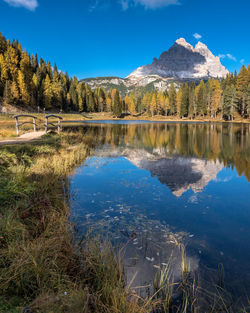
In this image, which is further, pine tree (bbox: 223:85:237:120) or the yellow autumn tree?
the yellow autumn tree

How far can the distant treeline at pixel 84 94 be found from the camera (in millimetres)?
69312

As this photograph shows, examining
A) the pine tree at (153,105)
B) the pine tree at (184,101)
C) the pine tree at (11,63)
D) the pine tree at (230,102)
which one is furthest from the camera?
the pine tree at (153,105)

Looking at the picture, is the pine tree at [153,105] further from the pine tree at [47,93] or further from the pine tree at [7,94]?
the pine tree at [7,94]

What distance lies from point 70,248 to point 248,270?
180 inches

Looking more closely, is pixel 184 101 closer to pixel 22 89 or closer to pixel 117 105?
pixel 117 105

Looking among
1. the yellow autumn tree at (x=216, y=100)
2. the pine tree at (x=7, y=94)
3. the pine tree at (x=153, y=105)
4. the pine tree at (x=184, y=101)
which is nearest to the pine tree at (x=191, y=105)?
the pine tree at (x=184, y=101)

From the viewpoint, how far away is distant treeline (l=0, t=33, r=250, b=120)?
69.3 meters

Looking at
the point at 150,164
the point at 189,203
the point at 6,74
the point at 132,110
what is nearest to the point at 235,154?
the point at 150,164

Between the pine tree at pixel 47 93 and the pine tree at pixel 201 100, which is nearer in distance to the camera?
the pine tree at pixel 47 93

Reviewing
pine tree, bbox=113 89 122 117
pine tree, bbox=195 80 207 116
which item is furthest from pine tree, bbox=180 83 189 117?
pine tree, bbox=113 89 122 117

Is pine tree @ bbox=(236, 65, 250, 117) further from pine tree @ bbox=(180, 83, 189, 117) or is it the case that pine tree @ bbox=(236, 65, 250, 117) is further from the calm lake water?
the calm lake water

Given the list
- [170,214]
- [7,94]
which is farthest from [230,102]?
[170,214]

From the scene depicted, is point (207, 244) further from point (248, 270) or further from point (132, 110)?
point (132, 110)

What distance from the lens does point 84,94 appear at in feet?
394
